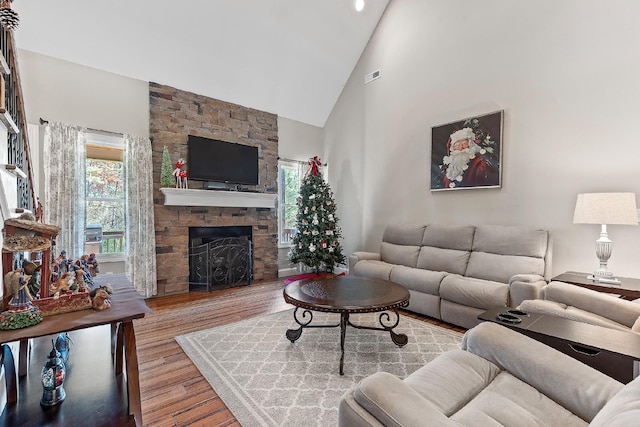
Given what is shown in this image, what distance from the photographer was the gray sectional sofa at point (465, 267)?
299 cm

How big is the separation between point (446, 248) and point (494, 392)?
273 cm

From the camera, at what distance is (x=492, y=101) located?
3.75 m

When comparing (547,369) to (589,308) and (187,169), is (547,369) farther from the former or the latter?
(187,169)

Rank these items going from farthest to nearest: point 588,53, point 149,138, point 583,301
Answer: point 149,138 → point 588,53 → point 583,301

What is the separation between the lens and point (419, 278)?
139 inches

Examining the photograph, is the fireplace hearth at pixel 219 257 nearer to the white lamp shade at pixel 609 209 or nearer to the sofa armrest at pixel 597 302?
the sofa armrest at pixel 597 302

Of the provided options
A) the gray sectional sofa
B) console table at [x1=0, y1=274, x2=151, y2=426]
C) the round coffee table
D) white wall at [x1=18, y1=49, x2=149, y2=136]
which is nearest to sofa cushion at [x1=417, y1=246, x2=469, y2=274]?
the gray sectional sofa

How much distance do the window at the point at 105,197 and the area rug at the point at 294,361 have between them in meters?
1.95

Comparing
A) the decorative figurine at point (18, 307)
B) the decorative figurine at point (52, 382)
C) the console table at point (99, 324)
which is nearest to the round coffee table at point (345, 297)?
the console table at point (99, 324)

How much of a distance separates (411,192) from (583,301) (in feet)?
8.84

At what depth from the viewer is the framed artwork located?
3703 mm

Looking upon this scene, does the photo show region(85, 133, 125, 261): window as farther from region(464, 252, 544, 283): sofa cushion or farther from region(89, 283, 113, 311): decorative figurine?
region(464, 252, 544, 283): sofa cushion

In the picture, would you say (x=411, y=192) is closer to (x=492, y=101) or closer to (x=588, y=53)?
(x=492, y=101)

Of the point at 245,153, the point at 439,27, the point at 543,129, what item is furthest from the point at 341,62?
the point at 543,129
